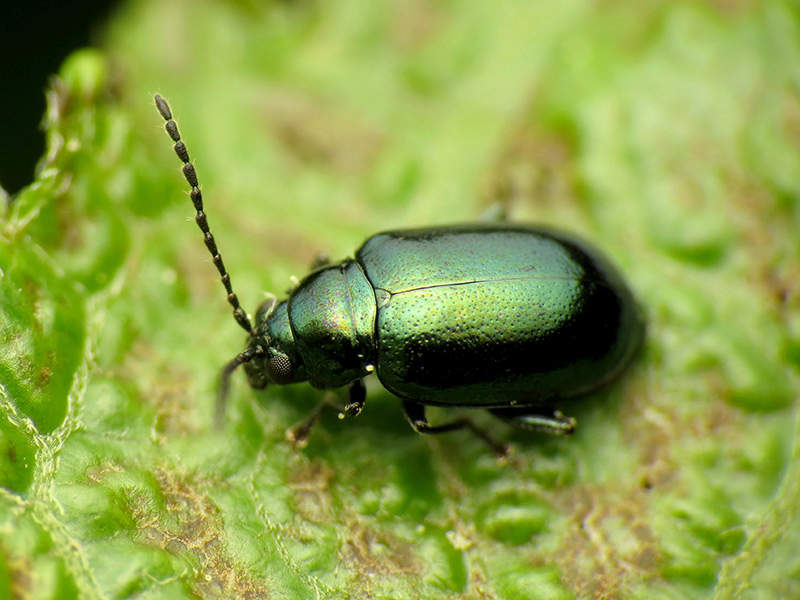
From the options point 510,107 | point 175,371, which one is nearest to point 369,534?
point 175,371

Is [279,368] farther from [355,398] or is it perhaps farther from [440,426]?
[440,426]

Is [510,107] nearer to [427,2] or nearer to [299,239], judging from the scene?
[427,2]

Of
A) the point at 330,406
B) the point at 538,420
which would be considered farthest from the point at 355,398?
the point at 538,420

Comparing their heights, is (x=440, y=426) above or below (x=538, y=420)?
above

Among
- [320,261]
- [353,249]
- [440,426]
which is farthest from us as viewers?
[353,249]

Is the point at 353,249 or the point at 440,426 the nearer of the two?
the point at 440,426

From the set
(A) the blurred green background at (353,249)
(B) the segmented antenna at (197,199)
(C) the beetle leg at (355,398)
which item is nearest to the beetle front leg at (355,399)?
(C) the beetle leg at (355,398)
